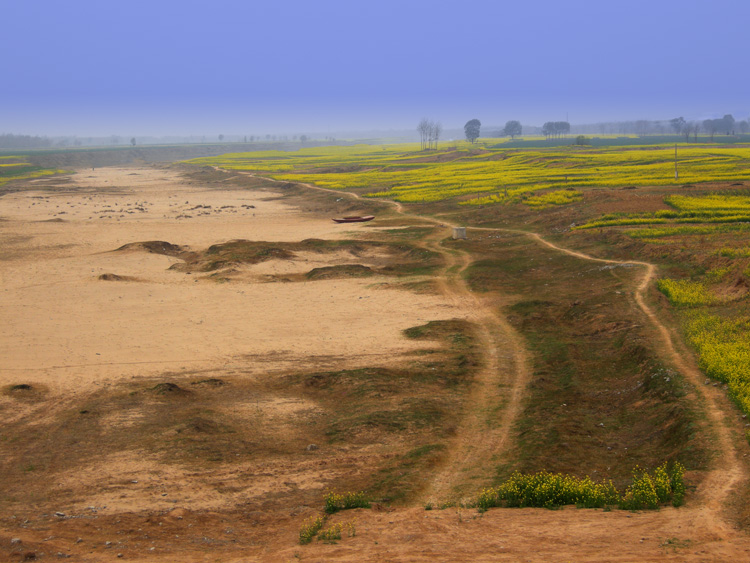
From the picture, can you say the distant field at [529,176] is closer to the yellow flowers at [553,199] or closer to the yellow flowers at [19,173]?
the yellow flowers at [553,199]

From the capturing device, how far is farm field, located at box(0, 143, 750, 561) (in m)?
11.5

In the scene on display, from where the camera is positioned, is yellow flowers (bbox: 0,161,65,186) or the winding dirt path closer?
the winding dirt path

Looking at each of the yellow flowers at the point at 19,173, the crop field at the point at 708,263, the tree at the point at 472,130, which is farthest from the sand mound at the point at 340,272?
the tree at the point at 472,130

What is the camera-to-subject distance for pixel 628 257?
105ft

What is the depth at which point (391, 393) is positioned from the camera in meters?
18.7

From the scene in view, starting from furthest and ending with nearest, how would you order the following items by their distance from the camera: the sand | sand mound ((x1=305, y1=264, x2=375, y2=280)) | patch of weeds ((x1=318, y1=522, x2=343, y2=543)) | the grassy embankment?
sand mound ((x1=305, y1=264, x2=375, y2=280))
the sand
the grassy embankment
patch of weeds ((x1=318, y1=522, x2=343, y2=543))

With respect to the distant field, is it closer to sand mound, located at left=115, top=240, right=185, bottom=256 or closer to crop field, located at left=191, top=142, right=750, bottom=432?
crop field, located at left=191, top=142, right=750, bottom=432

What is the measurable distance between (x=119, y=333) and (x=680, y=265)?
22.7 m

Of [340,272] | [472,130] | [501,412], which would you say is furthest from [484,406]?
[472,130]

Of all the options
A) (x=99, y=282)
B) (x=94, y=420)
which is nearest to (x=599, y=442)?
(x=94, y=420)

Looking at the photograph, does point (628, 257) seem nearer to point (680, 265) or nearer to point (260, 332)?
point (680, 265)

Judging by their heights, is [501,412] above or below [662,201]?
below

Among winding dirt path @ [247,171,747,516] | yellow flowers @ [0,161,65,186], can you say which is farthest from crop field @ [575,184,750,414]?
yellow flowers @ [0,161,65,186]

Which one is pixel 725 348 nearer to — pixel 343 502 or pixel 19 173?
pixel 343 502
